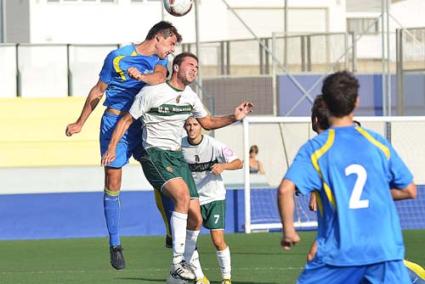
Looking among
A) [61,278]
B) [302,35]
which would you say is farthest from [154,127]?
[302,35]

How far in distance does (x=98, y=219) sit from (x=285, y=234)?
14422 millimetres

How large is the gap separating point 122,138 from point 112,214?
729mm

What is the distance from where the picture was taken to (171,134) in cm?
1145

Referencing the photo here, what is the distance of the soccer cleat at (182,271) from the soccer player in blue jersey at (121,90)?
0.68 m

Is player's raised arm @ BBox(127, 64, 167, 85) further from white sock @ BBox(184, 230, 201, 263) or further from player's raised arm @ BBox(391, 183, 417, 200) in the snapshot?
player's raised arm @ BBox(391, 183, 417, 200)

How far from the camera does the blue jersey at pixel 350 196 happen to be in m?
7.00

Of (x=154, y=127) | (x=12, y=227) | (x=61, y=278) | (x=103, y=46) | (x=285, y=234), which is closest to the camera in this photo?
(x=285, y=234)

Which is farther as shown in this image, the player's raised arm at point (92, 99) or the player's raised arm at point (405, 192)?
the player's raised arm at point (92, 99)

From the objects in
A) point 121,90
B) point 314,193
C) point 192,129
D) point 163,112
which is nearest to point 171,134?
point 163,112

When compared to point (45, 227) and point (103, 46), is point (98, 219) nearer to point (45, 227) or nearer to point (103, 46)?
point (45, 227)

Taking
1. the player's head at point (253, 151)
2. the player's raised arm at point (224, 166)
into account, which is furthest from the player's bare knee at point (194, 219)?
the player's head at point (253, 151)

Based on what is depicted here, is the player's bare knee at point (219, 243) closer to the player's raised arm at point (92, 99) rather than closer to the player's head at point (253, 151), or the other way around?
the player's raised arm at point (92, 99)

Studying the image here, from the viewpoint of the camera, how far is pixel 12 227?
20984 mm

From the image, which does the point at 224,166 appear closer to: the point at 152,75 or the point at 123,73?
the point at 123,73
